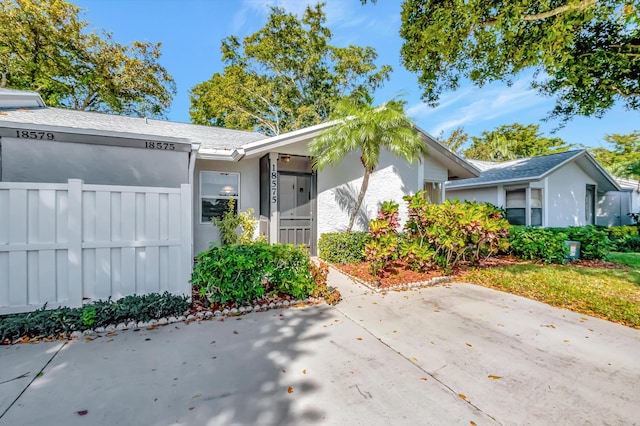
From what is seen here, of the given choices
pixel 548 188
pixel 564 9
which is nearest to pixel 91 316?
pixel 564 9

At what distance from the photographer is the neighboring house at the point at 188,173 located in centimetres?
395

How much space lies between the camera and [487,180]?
13469mm

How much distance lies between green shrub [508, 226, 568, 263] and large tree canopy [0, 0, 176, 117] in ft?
70.7

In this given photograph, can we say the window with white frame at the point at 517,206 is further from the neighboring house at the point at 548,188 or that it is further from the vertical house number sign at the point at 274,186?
the vertical house number sign at the point at 274,186

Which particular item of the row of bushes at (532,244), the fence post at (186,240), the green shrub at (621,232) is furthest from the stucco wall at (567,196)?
the fence post at (186,240)

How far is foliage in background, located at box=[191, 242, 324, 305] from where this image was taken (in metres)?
3.99

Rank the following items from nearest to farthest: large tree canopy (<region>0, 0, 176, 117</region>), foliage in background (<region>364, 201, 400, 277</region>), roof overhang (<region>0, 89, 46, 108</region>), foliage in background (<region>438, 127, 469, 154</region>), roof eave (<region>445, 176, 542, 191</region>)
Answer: foliage in background (<region>364, 201, 400, 277</region>), roof overhang (<region>0, 89, 46, 108</region>), roof eave (<region>445, 176, 542, 191</region>), large tree canopy (<region>0, 0, 176, 117</region>), foliage in background (<region>438, 127, 469, 154</region>)

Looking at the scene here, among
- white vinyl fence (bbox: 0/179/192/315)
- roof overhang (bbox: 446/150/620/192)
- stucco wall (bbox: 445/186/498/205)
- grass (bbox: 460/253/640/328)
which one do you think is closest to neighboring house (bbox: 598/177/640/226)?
roof overhang (bbox: 446/150/620/192)

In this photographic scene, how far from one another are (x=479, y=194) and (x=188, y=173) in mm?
13873

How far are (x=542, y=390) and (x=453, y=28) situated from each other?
771cm

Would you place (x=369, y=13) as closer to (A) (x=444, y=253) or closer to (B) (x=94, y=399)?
(A) (x=444, y=253)

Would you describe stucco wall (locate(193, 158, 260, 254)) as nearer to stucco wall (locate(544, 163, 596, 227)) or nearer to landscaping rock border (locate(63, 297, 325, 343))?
landscaping rock border (locate(63, 297, 325, 343))

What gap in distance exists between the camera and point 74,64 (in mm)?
15539

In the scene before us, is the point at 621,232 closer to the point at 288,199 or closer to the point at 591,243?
the point at 591,243
